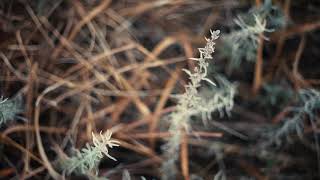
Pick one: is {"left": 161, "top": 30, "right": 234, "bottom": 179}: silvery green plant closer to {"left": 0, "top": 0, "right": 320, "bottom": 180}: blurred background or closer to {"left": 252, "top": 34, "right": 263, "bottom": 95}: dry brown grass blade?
{"left": 0, "top": 0, "right": 320, "bottom": 180}: blurred background

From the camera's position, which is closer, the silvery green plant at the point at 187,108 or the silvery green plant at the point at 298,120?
the silvery green plant at the point at 187,108

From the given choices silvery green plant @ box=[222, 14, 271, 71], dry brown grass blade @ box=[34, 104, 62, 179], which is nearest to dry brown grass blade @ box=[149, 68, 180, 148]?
silvery green plant @ box=[222, 14, 271, 71]

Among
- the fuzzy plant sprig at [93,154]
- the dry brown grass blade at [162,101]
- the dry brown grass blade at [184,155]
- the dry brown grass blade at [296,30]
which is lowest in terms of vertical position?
the fuzzy plant sprig at [93,154]

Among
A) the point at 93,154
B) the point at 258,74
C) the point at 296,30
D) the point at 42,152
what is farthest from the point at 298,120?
the point at 42,152

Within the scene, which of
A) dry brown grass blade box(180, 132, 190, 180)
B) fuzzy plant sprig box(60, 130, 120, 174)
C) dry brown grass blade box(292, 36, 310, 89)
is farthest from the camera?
dry brown grass blade box(292, 36, 310, 89)

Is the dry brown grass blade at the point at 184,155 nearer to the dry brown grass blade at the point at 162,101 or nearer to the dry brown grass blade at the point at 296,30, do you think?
the dry brown grass blade at the point at 162,101

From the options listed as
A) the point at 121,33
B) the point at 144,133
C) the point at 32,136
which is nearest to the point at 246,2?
the point at 121,33

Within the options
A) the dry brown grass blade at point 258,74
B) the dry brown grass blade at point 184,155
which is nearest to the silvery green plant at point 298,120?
→ the dry brown grass blade at point 258,74

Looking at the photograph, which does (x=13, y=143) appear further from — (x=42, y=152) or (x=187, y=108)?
(x=187, y=108)
